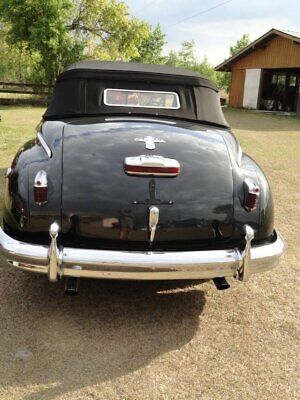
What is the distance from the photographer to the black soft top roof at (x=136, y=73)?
3.88 meters

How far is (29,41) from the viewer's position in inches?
961

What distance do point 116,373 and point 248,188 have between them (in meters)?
1.43

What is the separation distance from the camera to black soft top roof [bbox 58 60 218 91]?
3877 mm

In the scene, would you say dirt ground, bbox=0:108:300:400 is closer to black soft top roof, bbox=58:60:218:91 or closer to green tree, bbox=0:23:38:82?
black soft top roof, bbox=58:60:218:91

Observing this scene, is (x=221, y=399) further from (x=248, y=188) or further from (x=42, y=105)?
(x=42, y=105)

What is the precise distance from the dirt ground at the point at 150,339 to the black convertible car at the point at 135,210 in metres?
0.36

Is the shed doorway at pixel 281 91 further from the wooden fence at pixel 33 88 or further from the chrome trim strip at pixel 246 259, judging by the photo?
the chrome trim strip at pixel 246 259

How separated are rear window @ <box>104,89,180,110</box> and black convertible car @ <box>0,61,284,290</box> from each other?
694 mm

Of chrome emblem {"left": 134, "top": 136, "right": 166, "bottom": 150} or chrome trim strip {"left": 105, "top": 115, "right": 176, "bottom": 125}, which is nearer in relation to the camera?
chrome emblem {"left": 134, "top": 136, "right": 166, "bottom": 150}

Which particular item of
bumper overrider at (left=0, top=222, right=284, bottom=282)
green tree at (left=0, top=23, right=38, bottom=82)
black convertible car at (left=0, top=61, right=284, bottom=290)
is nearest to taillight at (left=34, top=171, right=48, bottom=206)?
black convertible car at (left=0, top=61, right=284, bottom=290)

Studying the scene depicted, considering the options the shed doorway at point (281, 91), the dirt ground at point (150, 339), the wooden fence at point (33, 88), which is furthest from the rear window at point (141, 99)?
the shed doorway at point (281, 91)

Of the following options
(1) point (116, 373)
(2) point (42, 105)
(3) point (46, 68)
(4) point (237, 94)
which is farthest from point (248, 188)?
(4) point (237, 94)

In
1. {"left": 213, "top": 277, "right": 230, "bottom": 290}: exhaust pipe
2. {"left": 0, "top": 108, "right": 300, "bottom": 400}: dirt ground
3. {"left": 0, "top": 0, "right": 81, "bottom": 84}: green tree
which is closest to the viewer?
{"left": 0, "top": 108, "right": 300, "bottom": 400}: dirt ground

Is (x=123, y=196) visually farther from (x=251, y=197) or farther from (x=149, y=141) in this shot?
(x=251, y=197)
